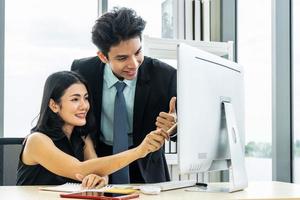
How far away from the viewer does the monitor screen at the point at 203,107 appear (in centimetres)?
150

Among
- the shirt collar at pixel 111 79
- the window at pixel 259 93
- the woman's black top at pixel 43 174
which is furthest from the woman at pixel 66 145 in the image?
the window at pixel 259 93

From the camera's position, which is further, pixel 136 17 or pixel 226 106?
pixel 136 17

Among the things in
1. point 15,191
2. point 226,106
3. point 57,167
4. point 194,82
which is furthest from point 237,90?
point 15,191

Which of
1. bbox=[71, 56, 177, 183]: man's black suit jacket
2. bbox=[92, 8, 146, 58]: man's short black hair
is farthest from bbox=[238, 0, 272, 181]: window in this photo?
bbox=[92, 8, 146, 58]: man's short black hair

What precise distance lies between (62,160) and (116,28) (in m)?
0.59

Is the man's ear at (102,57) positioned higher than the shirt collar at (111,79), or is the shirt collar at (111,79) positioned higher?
the man's ear at (102,57)

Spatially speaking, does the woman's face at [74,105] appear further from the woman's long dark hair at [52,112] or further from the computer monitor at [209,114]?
the computer monitor at [209,114]

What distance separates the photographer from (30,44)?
10.3ft

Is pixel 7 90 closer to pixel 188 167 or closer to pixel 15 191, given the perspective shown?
pixel 15 191

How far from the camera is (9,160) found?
7.29 feet

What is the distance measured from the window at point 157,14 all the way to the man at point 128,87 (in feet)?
4.12

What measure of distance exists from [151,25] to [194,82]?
1.91m

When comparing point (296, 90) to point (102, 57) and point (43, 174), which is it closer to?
point (102, 57)

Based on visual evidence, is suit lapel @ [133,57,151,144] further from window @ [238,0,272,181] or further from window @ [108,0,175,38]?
window @ [108,0,175,38]
